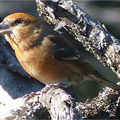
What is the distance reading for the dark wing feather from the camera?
16.0ft

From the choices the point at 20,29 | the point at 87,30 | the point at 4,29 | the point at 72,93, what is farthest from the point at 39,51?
the point at 72,93

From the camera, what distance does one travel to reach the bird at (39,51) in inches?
181

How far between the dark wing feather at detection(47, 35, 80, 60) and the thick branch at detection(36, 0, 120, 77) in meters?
0.55

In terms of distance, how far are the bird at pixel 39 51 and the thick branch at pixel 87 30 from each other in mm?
470

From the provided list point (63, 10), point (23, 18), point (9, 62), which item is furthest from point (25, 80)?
point (63, 10)

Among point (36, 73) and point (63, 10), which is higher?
point (63, 10)

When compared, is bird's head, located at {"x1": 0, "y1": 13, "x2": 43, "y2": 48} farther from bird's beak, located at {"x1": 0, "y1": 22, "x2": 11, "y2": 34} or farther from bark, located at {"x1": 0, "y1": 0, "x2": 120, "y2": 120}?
bark, located at {"x1": 0, "y1": 0, "x2": 120, "y2": 120}

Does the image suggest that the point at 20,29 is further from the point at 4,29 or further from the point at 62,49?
the point at 62,49

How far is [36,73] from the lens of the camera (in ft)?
15.4

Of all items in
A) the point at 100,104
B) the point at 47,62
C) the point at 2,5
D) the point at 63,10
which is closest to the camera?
the point at 100,104

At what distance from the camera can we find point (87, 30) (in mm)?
4258

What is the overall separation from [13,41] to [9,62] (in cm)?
66

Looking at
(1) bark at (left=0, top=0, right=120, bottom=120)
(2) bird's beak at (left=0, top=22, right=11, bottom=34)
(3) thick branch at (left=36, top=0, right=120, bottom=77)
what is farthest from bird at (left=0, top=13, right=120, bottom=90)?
(3) thick branch at (left=36, top=0, right=120, bottom=77)

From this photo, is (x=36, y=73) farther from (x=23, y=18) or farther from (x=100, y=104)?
(x=100, y=104)
